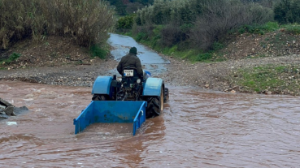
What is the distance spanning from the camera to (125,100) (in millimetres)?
9547

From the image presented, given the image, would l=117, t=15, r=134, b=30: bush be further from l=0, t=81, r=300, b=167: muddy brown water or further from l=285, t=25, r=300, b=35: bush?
l=0, t=81, r=300, b=167: muddy brown water

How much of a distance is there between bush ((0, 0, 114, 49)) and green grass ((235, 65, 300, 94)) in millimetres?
10455

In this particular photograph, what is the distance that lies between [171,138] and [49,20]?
54.4 ft

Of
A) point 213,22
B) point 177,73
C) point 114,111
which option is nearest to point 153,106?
point 114,111

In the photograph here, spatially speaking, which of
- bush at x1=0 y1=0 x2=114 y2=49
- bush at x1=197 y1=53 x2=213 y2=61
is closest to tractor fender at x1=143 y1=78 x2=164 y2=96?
bush at x1=0 y1=0 x2=114 y2=49

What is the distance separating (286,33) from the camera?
2197 cm

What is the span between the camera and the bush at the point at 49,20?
2162cm

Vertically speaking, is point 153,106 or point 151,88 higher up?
point 151,88

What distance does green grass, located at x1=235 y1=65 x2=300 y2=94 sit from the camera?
1355 centimetres

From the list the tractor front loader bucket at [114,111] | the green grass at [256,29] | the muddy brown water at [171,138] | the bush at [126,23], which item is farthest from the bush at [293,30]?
the bush at [126,23]

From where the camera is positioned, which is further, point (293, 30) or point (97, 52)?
point (97, 52)

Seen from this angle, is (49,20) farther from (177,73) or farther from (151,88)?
(151,88)

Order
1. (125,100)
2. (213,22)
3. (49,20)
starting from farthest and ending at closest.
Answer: (213,22), (49,20), (125,100)

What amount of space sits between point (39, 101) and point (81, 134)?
15.5 ft
